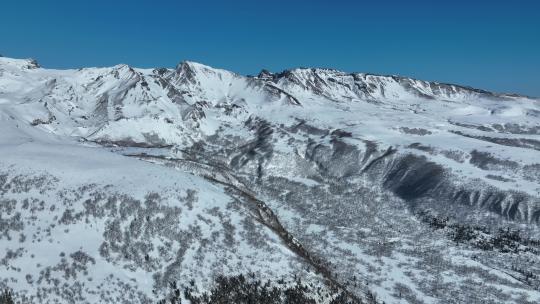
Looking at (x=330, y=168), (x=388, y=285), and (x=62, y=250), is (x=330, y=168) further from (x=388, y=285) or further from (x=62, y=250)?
(x=62, y=250)

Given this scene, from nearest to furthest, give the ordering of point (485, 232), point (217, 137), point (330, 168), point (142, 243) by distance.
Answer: point (142, 243) → point (485, 232) → point (330, 168) → point (217, 137)

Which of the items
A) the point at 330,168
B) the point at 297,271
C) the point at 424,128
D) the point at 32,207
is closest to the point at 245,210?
the point at 297,271

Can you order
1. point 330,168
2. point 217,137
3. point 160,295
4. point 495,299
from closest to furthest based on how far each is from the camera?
point 160,295
point 495,299
point 330,168
point 217,137

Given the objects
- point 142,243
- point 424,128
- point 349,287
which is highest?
point 424,128

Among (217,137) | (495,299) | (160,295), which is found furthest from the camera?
(217,137)

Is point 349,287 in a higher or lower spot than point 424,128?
lower

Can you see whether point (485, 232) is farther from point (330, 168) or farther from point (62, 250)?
point (62, 250)

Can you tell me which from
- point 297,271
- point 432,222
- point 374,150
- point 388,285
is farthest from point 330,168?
point 297,271

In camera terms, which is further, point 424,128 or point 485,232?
point 424,128

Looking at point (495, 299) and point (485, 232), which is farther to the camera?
point (485, 232)
